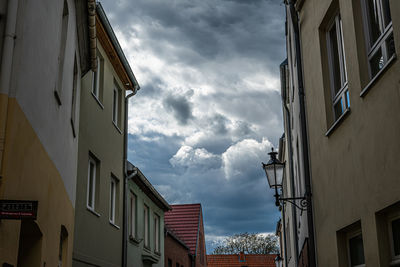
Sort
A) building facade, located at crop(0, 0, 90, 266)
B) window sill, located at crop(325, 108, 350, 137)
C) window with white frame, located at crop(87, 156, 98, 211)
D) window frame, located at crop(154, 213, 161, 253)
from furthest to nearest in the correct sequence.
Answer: window frame, located at crop(154, 213, 161, 253) < window with white frame, located at crop(87, 156, 98, 211) < window sill, located at crop(325, 108, 350, 137) < building facade, located at crop(0, 0, 90, 266)

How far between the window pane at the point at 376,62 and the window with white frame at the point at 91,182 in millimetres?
8200

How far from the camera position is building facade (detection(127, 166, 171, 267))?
57.6 feet

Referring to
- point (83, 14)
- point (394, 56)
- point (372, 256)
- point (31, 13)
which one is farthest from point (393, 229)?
point (83, 14)

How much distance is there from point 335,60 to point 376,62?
2.00 metres

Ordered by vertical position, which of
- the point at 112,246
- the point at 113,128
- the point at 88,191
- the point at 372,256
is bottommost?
the point at 372,256

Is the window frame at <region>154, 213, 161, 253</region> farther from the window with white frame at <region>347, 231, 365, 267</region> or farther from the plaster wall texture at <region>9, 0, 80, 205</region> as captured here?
the window with white frame at <region>347, 231, 365, 267</region>

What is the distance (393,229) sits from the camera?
18.0 feet

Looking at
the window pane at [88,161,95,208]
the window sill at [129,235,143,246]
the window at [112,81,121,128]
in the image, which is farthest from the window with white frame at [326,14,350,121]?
the window sill at [129,235,143,246]

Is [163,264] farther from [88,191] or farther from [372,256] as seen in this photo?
[372,256]

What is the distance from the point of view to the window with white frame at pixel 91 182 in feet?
42.0

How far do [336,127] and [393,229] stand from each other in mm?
2059

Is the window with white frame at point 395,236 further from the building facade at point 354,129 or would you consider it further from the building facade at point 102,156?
the building facade at point 102,156

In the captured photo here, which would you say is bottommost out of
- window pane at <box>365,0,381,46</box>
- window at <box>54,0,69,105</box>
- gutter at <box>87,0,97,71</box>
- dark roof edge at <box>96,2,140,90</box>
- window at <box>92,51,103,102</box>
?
window pane at <box>365,0,381,46</box>

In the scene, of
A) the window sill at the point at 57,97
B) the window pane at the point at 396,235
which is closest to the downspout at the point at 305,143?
the window pane at the point at 396,235
